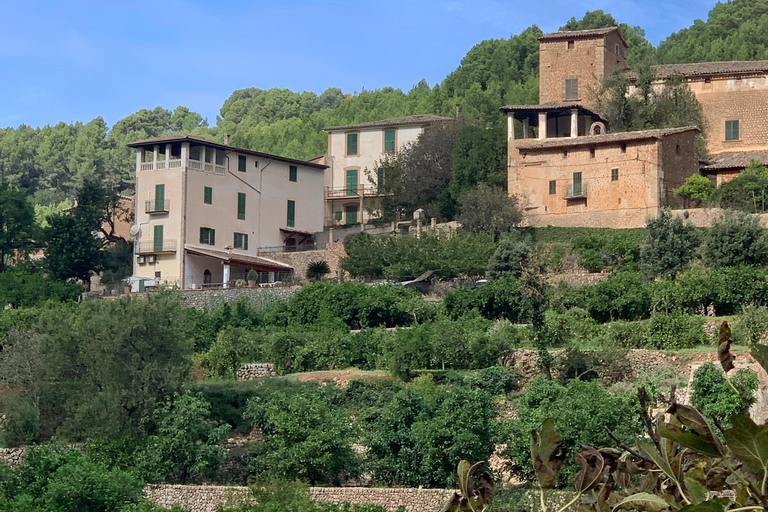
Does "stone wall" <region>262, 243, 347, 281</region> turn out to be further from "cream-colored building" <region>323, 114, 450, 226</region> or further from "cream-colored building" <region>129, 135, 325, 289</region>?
"cream-colored building" <region>323, 114, 450, 226</region>

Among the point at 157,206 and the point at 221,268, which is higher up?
the point at 157,206

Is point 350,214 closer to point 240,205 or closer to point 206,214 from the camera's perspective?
point 240,205

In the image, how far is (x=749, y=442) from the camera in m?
3.40

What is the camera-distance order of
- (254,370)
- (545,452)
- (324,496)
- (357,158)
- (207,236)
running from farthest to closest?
(357,158) < (207,236) < (254,370) < (324,496) < (545,452)

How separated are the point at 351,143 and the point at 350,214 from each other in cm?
320

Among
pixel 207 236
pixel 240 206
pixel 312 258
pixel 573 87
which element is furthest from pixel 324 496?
pixel 573 87

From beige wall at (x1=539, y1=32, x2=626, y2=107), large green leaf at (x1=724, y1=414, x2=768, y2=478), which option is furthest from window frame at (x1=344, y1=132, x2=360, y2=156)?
large green leaf at (x1=724, y1=414, x2=768, y2=478)

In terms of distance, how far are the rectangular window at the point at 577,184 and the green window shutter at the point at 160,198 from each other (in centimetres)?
1488

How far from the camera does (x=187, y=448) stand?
89.3 feet

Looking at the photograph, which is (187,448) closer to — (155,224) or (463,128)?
(155,224)

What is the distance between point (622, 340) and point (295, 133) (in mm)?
46280

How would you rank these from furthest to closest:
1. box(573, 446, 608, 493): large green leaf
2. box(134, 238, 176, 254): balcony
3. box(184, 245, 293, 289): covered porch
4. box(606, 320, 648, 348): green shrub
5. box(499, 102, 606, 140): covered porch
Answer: box(499, 102, 606, 140): covered porch, box(134, 238, 176, 254): balcony, box(184, 245, 293, 289): covered porch, box(606, 320, 648, 348): green shrub, box(573, 446, 608, 493): large green leaf

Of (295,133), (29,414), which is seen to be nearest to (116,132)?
(295,133)

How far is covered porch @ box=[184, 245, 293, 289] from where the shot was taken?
1889 inches
